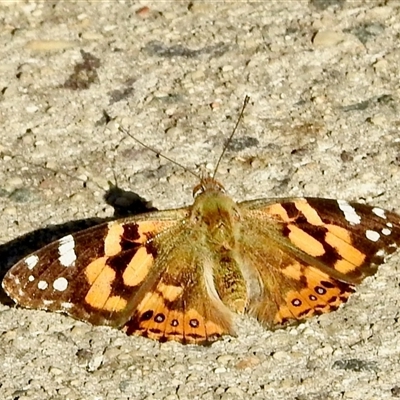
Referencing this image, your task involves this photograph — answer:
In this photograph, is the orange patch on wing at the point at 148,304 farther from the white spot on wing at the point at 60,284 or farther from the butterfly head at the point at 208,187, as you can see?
the butterfly head at the point at 208,187

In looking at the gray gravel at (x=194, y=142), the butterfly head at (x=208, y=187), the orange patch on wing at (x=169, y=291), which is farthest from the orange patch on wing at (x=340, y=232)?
the orange patch on wing at (x=169, y=291)

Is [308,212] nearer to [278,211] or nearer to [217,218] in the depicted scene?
[278,211]

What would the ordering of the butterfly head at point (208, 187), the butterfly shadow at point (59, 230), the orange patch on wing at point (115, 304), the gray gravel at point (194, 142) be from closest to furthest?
the orange patch on wing at point (115, 304), the gray gravel at point (194, 142), the butterfly head at point (208, 187), the butterfly shadow at point (59, 230)

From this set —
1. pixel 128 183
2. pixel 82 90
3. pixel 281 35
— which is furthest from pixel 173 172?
pixel 281 35

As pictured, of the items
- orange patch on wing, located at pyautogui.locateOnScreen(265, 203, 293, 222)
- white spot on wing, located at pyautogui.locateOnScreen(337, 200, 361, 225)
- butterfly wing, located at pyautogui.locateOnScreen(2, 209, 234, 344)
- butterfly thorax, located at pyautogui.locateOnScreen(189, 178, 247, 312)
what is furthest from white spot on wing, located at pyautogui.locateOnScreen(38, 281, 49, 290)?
white spot on wing, located at pyautogui.locateOnScreen(337, 200, 361, 225)

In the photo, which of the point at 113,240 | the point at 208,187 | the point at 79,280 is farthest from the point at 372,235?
the point at 79,280
